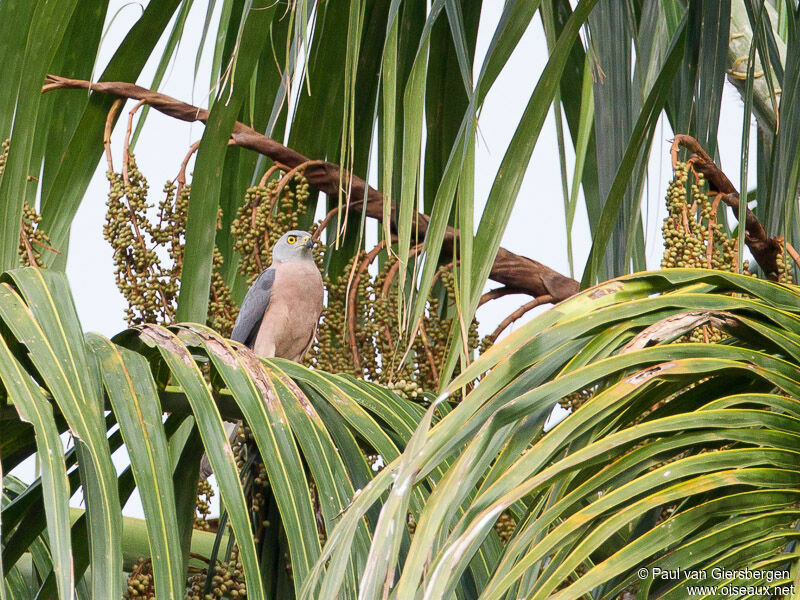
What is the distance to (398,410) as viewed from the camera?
5.09ft

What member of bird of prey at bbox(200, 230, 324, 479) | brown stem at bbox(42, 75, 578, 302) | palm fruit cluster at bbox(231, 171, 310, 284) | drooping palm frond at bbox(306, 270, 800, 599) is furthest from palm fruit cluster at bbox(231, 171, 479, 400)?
bird of prey at bbox(200, 230, 324, 479)

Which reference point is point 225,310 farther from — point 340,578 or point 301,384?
point 340,578

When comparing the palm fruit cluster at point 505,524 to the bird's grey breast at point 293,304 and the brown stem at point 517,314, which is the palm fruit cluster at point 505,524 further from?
the bird's grey breast at point 293,304

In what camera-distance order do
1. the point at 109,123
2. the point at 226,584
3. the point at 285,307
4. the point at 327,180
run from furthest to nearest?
the point at 285,307
the point at 327,180
the point at 109,123
the point at 226,584

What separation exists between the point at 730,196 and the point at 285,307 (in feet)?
6.17

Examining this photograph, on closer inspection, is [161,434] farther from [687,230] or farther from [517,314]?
[517,314]

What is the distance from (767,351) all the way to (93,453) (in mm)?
810

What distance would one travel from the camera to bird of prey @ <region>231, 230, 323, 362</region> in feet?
11.2

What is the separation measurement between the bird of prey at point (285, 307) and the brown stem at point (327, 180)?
3.29 feet

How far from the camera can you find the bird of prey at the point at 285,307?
11.2 feet

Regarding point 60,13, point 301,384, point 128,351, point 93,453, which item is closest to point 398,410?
point 301,384

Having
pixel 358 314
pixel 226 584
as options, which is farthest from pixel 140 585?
pixel 358 314

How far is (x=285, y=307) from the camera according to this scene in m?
3.49

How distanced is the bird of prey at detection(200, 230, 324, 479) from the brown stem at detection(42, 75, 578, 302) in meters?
0.99
